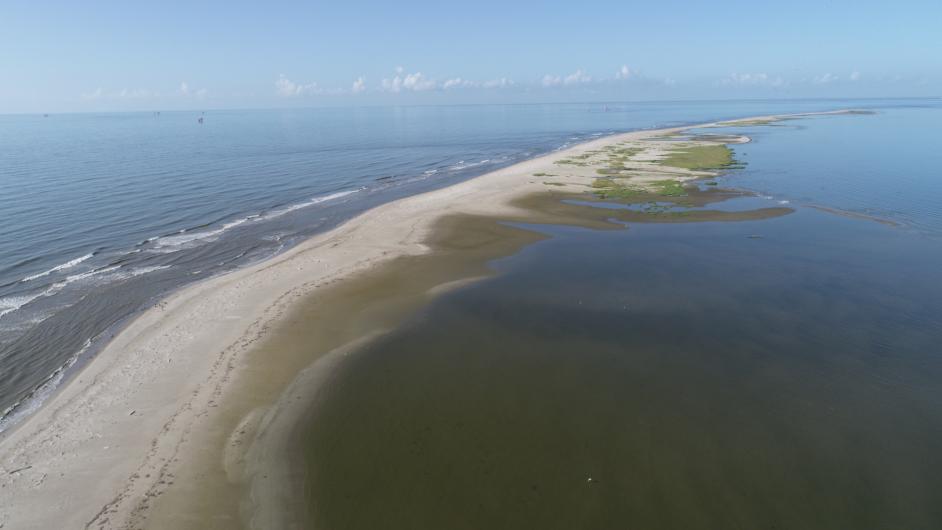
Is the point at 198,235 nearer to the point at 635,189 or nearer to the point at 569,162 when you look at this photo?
the point at 635,189

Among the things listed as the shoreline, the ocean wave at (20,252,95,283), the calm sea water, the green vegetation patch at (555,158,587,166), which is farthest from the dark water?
the green vegetation patch at (555,158,587,166)

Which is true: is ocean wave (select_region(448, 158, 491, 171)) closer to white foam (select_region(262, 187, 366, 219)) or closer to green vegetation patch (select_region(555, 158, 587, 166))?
green vegetation patch (select_region(555, 158, 587, 166))

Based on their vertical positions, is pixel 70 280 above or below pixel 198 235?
below

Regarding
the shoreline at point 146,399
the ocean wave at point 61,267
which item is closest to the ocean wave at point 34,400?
the shoreline at point 146,399

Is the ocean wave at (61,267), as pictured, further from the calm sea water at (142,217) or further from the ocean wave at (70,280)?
the ocean wave at (70,280)

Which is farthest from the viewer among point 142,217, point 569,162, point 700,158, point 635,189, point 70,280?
point 569,162

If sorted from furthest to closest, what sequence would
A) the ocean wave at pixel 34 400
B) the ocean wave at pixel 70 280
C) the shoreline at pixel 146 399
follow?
the ocean wave at pixel 70 280
the ocean wave at pixel 34 400
the shoreline at pixel 146 399

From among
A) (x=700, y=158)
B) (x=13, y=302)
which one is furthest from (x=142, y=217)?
(x=700, y=158)
